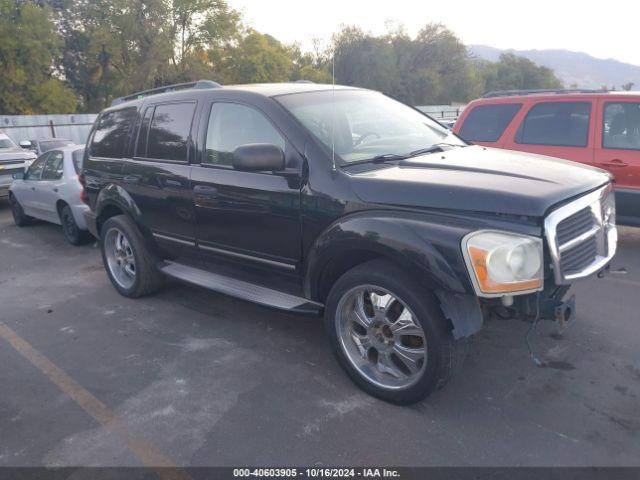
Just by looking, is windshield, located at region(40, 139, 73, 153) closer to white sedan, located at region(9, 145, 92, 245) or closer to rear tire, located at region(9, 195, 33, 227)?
rear tire, located at region(9, 195, 33, 227)

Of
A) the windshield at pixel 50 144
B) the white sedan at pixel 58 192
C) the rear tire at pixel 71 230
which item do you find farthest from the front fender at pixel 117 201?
the windshield at pixel 50 144

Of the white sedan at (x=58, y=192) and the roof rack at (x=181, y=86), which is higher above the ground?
the roof rack at (x=181, y=86)

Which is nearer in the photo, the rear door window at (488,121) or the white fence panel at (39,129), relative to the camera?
the rear door window at (488,121)

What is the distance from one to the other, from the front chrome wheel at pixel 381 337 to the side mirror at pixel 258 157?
0.98m

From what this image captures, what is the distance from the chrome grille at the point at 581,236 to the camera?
9.41ft

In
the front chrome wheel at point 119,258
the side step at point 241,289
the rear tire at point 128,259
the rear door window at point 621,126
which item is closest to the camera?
the side step at point 241,289

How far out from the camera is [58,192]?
7781 millimetres

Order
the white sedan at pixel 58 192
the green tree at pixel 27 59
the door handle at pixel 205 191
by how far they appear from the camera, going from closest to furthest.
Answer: the door handle at pixel 205 191 → the white sedan at pixel 58 192 → the green tree at pixel 27 59

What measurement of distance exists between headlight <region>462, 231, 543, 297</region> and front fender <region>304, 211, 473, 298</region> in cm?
6

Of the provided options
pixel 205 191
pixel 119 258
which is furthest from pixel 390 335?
pixel 119 258

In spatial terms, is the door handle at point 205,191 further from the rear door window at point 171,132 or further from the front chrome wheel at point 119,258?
the front chrome wheel at point 119,258

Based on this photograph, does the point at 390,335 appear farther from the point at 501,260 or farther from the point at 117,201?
the point at 117,201

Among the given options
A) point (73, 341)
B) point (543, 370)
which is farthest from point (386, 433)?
point (73, 341)

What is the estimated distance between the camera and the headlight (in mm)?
2789
